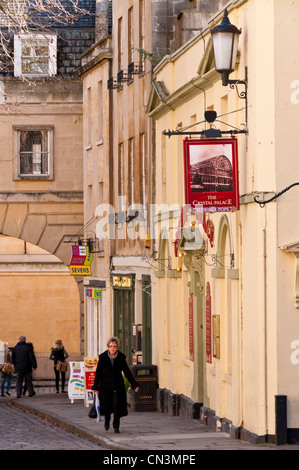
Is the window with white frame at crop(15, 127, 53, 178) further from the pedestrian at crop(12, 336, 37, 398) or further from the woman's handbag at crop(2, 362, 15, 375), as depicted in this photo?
the pedestrian at crop(12, 336, 37, 398)

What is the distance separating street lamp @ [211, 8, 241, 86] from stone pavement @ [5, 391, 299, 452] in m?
5.18

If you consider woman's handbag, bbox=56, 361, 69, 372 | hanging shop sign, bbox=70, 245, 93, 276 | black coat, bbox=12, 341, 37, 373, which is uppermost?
hanging shop sign, bbox=70, 245, 93, 276

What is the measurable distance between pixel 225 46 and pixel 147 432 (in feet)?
21.5

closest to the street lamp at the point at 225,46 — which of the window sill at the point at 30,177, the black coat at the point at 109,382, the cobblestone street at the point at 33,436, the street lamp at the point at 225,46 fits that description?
the street lamp at the point at 225,46

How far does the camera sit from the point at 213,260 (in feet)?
75.4

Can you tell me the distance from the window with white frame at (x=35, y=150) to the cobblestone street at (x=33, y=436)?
13355mm

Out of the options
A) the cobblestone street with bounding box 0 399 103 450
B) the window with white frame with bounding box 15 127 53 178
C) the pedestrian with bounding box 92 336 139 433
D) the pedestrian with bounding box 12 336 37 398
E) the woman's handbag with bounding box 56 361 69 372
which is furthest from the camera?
the window with white frame with bounding box 15 127 53 178

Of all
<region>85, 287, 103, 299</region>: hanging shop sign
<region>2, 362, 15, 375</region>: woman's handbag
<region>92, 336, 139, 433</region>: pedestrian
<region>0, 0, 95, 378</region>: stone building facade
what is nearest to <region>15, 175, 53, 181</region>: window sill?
<region>0, 0, 95, 378</region>: stone building facade

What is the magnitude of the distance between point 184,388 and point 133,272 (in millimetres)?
6996

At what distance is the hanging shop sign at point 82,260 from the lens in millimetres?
38562

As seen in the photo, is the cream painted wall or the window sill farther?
the window sill

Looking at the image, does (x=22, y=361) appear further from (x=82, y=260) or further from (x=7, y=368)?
(x=82, y=260)

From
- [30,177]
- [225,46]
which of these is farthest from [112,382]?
[30,177]

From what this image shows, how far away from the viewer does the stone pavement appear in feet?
62.5
